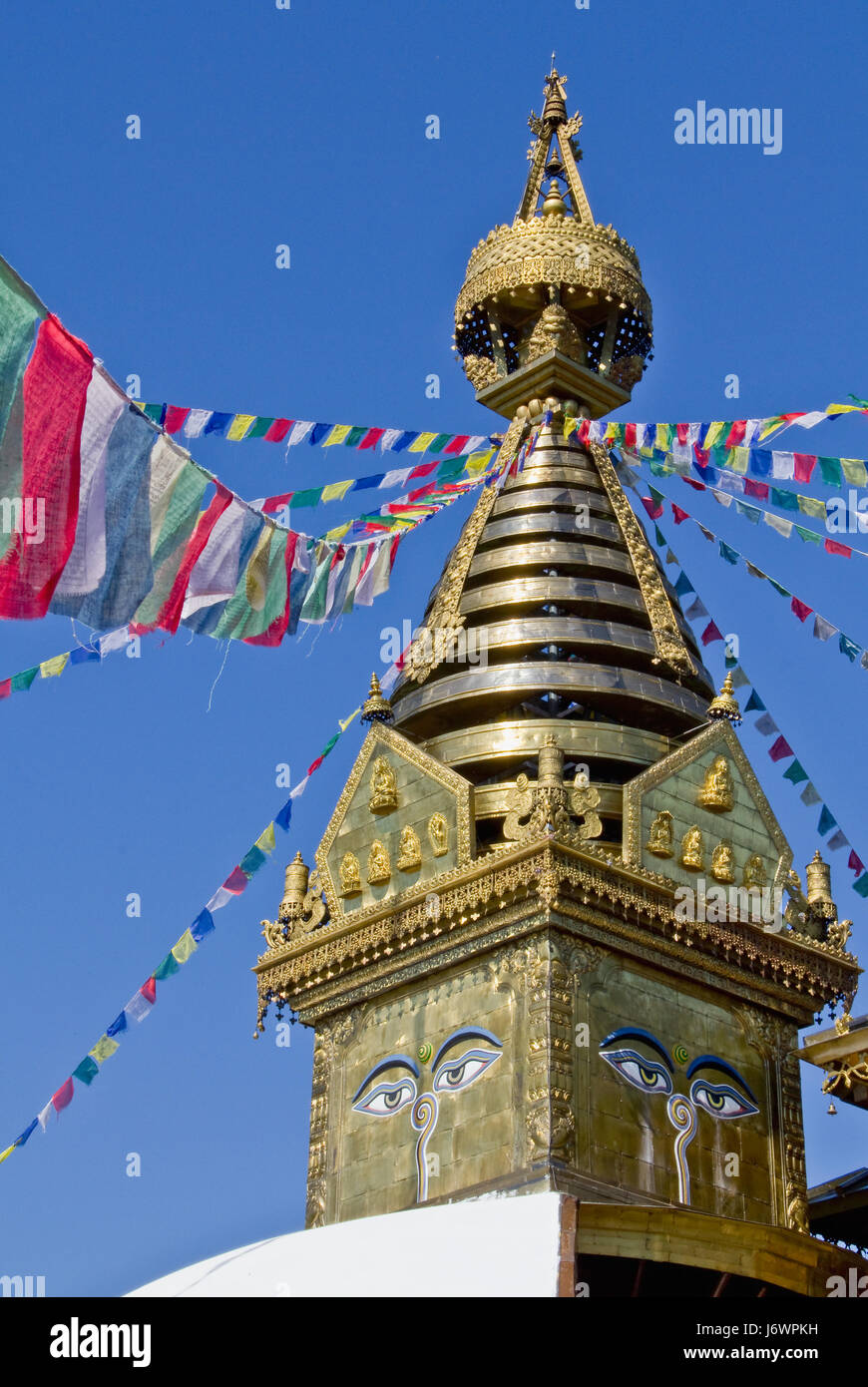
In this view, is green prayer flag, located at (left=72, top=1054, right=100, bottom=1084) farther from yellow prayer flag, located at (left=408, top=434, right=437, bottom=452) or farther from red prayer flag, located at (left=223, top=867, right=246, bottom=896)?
yellow prayer flag, located at (left=408, top=434, right=437, bottom=452)

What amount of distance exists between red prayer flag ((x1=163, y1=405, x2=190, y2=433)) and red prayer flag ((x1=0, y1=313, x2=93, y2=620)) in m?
7.10

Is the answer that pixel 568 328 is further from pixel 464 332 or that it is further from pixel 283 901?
pixel 283 901

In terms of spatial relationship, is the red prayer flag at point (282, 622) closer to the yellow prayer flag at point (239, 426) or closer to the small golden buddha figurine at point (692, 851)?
the yellow prayer flag at point (239, 426)

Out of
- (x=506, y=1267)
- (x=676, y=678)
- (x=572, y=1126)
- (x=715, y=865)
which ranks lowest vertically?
(x=506, y=1267)

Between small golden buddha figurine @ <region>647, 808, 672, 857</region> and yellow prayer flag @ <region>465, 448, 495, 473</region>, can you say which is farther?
yellow prayer flag @ <region>465, 448, 495, 473</region>

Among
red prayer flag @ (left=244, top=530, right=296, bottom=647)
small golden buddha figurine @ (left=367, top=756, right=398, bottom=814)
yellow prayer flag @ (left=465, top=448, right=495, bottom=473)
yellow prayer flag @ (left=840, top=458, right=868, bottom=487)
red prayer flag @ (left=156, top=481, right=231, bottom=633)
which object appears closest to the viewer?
red prayer flag @ (left=156, top=481, right=231, bottom=633)

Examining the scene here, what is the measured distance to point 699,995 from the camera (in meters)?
22.8

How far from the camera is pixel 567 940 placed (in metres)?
22.0

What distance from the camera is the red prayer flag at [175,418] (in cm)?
2083

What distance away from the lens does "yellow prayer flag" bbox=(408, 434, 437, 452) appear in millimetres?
25942

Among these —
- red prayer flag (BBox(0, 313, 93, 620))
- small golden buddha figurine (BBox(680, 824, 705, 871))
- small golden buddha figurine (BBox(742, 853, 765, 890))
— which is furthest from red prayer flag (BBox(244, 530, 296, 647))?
small golden buddha figurine (BBox(742, 853, 765, 890))

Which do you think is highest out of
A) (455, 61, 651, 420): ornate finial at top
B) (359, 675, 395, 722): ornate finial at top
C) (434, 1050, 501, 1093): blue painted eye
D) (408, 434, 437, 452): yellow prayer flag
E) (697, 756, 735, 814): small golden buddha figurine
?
(455, 61, 651, 420): ornate finial at top
